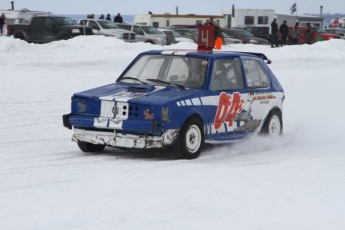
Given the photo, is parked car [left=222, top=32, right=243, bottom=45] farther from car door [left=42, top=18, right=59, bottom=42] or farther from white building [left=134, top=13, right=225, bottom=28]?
white building [left=134, top=13, right=225, bottom=28]

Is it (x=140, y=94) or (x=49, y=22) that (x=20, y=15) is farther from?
(x=140, y=94)

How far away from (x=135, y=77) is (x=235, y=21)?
53.0 m

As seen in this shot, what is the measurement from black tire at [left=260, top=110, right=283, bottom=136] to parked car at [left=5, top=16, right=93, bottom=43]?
2330cm

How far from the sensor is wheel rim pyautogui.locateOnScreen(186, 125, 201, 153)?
966cm

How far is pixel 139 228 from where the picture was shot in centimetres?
610

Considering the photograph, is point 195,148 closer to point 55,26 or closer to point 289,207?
point 289,207

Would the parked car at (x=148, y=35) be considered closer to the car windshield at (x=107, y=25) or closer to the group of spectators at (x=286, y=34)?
the car windshield at (x=107, y=25)

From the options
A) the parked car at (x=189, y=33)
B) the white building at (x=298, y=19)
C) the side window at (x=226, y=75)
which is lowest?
the white building at (x=298, y=19)

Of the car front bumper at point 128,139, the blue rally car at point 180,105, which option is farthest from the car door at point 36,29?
the car front bumper at point 128,139

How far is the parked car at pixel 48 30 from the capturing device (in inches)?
1346

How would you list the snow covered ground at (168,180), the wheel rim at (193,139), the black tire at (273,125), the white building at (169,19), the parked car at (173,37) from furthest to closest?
the white building at (169,19) → the parked car at (173,37) → the black tire at (273,125) → the wheel rim at (193,139) → the snow covered ground at (168,180)

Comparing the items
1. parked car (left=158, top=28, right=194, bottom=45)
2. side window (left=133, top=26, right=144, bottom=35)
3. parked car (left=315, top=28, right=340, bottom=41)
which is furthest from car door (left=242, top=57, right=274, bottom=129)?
parked car (left=315, top=28, right=340, bottom=41)

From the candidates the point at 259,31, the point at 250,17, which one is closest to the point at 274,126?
the point at 259,31

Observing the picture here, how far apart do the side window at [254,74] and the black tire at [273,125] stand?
48cm
